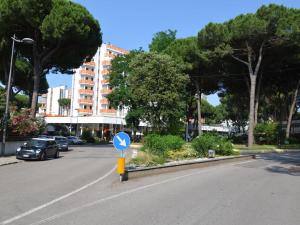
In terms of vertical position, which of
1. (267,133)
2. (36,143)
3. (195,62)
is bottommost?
(36,143)

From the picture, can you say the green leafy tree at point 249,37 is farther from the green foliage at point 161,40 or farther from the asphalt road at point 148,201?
the asphalt road at point 148,201

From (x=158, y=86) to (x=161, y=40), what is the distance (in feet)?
71.9

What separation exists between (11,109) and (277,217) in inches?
1096

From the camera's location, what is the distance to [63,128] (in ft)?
290

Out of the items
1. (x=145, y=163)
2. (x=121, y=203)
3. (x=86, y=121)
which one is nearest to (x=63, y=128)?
(x=86, y=121)

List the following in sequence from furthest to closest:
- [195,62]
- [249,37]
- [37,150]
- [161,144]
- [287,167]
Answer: [195,62] → [249,37] → [37,150] → [161,144] → [287,167]

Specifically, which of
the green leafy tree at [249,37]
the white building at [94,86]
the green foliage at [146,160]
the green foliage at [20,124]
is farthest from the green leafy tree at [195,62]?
the white building at [94,86]

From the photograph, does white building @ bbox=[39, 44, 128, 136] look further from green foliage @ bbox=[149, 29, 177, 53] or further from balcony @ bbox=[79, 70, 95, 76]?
green foliage @ bbox=[149, 29, 177, 53]

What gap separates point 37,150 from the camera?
25.7 metres

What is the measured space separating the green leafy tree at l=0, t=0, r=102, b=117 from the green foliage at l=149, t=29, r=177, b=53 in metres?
19.3

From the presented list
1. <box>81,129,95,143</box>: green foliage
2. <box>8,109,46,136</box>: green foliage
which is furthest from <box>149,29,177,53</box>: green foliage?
<box>8,109,46,136</box>: green foliage

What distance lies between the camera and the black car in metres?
25.3

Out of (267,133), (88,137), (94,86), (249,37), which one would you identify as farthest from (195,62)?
(94,86)

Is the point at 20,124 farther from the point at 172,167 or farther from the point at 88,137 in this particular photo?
the point at 88,137
